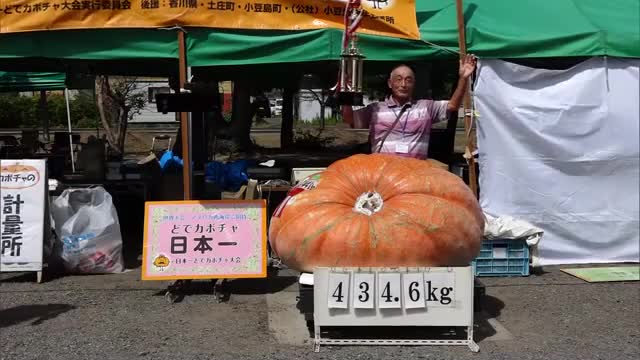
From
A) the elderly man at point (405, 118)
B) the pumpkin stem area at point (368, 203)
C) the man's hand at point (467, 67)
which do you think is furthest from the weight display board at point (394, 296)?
the man's hand at point (467, 67)

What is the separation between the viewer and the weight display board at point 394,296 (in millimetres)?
4340

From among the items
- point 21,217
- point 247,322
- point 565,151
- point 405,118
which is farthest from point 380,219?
point 21,217

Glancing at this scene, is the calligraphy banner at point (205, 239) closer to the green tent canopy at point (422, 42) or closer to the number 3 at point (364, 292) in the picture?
the number 3 at point (364, 292)

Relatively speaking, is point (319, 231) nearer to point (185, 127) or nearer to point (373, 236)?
point (373, 236)

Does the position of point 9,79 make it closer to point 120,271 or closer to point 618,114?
point 120,271

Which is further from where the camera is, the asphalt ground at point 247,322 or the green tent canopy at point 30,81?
the green tent canopy at point 30,81

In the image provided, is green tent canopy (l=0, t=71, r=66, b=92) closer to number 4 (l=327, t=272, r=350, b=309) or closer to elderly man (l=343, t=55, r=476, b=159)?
elderly man (l=343, t=55, r=476, b=159)

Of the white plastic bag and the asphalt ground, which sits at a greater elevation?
the white plastic bag

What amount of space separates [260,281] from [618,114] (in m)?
4.11

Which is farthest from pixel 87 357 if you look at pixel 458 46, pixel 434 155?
pixel 434 155

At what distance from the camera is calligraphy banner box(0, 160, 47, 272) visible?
596cm

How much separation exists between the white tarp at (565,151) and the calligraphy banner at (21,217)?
14.3 ft

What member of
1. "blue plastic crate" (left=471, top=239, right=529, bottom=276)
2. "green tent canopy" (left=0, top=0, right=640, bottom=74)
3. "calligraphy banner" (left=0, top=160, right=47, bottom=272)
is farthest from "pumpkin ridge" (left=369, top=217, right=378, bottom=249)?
"calligraphy banner" (left=0, top=160, right=47, bottom=272)

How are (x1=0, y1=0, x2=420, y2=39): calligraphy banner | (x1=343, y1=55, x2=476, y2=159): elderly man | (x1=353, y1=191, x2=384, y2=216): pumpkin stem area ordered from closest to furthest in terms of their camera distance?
1. (x1=353, y1=191, x2=384, y2=216): pumpkin stem area
2. (x1=343, y1=55, x2=476, y2=159): elderly man
3. (x1=0, y1=0, x2=420, y2=39): calligraphy banner
